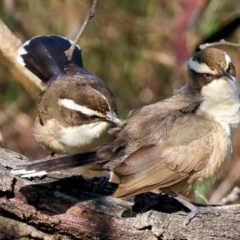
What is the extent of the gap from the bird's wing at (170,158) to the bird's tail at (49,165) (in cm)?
29

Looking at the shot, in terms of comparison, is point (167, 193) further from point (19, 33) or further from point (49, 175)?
point (19, 33)

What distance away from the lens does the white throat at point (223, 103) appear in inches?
198

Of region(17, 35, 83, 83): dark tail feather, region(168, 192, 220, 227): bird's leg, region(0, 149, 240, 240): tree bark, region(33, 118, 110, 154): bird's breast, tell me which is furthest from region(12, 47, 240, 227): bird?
region(17, 35, 83, 83): dark tail feather

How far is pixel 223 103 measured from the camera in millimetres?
5035

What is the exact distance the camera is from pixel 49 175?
521cm

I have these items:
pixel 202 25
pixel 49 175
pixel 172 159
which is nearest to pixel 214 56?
pixel 172 159

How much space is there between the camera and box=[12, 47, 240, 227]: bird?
4848mm

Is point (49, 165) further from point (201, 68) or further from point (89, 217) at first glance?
point (201, 68)

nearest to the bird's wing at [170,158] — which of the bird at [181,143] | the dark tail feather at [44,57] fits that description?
the bird at [181,143]

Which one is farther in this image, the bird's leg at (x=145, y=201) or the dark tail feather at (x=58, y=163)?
the bird's leg at (x=145, y=201)

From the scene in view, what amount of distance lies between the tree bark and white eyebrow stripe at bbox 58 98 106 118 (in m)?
0.88

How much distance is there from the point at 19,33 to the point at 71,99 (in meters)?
3.34

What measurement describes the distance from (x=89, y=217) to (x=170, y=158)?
2.27 ft

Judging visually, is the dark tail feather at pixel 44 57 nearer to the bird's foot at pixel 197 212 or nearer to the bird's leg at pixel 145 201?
the bird's leg at pixel 145 201
